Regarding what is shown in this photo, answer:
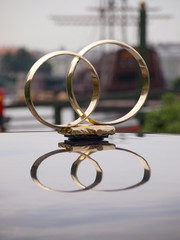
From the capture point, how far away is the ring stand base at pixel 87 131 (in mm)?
1519

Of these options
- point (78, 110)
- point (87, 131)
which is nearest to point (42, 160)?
point (87, 131)

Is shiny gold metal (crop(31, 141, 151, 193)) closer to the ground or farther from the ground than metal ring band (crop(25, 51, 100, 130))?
closer to the ground

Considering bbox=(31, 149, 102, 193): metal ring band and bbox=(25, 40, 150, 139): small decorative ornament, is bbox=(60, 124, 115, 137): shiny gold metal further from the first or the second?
bbox=(31, 149, 102, 193): metal ring band

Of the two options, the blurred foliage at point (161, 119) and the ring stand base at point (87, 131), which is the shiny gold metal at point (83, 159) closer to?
the ring stand base at point (87, 131)

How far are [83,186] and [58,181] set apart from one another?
7 centimetres

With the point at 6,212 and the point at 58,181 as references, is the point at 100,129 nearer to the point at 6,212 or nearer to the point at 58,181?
the point at 58,181

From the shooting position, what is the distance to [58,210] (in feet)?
2.59

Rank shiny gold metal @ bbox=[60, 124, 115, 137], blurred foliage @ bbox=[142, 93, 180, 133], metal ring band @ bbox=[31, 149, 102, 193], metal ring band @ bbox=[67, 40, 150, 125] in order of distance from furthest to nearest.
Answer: blurred foliage @ bbox=[142, 93, 180, 133] → metal ring band @ bbox=[67, 40, 150, 125] → shiny gold metal @ bbox=[60, 124, 115, 137] → metal ring band @ bbox=[31, 149, 102, 193]

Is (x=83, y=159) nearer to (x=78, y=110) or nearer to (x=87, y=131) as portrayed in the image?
(x=87, y=131)

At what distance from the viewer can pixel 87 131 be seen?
1.53m

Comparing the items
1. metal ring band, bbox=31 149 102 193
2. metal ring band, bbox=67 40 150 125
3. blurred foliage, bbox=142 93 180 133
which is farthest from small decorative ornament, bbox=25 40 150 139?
blurred foliage, bbox=142 93 180 133

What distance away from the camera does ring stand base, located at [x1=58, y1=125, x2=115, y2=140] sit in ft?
4.98

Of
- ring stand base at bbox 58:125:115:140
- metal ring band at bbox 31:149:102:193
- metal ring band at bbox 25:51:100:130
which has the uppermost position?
metal ring band at bbox 25:51:100:130

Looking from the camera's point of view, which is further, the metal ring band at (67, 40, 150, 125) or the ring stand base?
the metal ring band at (67, 40, 150, 125)
